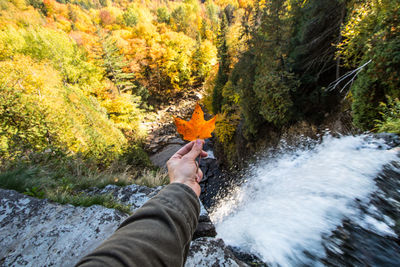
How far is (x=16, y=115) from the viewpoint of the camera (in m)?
6.21

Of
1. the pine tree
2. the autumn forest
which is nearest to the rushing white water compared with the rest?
the autumn forest

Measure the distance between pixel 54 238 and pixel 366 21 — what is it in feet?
25.6

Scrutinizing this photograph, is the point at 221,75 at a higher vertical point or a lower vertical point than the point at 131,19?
lower

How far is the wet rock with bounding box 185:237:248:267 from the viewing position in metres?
1.60

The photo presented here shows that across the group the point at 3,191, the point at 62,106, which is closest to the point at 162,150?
the point at 62,106

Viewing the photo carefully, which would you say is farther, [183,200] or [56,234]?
[56,234]

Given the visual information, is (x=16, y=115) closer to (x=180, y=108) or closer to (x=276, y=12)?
(x=276, y=12)

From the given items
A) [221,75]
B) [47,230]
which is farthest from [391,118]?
[221,75]

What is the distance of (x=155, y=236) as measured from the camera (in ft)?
2.38

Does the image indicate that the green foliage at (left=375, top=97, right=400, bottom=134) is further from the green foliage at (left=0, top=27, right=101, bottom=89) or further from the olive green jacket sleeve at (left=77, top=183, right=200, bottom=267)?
the green foliage at (left=0, top=27, right=101, bottom=89)

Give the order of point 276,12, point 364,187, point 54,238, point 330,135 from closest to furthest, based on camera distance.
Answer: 1. point 54,238
2. point 364,187
3. point 330,135
4. point 276,12

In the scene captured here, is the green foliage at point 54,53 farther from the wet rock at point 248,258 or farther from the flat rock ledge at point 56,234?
the wet rock at point 248,258

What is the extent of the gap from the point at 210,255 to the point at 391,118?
479cm

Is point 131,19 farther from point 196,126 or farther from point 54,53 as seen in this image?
point 196,126
